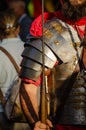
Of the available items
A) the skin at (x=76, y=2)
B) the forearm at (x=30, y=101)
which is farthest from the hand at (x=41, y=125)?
the skin at (x=76, y=2)

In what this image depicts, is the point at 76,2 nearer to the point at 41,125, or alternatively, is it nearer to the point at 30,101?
the point at 30,101

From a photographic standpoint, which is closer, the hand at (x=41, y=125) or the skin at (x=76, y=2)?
the hand at (x=41, y=125)

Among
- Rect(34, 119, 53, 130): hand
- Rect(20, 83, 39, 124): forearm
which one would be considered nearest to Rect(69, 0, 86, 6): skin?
Rect(20, 83, 39, 124): forearm

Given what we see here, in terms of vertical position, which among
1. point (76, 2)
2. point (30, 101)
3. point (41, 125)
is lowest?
point (41, 125)

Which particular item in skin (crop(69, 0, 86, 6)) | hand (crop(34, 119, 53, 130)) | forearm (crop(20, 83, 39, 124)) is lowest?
hand (crop(34, 119, 53, 130))

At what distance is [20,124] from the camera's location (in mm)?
6465

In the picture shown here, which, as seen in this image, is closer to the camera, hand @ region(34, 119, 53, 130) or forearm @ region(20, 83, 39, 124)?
hand @ region(34, 119, 53, 130)

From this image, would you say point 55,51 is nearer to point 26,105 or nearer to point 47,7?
point 26,105

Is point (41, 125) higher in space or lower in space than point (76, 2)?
lower

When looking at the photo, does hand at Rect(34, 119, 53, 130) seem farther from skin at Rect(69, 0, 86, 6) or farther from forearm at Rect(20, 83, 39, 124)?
skin at Rect(69, 0, 86, 6)

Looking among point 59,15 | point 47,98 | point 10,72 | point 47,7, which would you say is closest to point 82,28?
point 59,15

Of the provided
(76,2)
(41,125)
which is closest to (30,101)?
(41,125)

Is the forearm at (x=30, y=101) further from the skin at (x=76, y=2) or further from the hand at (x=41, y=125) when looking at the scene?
the skin at (x=76, y=2)

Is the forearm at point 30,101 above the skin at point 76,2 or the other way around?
the other way around
